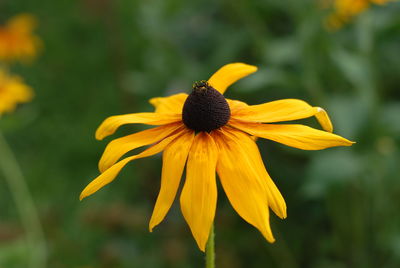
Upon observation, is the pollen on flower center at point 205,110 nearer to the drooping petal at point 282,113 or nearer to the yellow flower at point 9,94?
the drooping petal at point 282,113

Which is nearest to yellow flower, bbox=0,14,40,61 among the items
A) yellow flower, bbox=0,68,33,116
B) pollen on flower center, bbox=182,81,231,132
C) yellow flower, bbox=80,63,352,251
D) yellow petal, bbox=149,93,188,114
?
yellow flower, bbox=0,68,33,116

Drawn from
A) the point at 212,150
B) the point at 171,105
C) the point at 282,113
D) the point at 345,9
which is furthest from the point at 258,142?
the point at 212,150

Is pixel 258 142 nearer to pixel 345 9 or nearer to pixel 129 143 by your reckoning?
pixel 345 9

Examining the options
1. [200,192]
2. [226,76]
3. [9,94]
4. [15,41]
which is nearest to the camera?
[200,192]

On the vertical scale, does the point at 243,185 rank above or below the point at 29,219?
above

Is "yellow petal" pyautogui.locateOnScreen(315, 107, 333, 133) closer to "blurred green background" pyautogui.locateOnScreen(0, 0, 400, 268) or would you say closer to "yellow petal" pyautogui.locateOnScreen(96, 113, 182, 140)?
"yellow petal" pyautogui.locateOnScreen(96, 113, 182, 140)

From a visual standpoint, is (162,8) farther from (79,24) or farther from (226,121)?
(226,121)

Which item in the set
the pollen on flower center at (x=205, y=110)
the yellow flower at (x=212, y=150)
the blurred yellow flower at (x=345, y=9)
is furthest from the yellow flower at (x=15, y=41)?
the pollen on flower center at (x=205, y=110)
